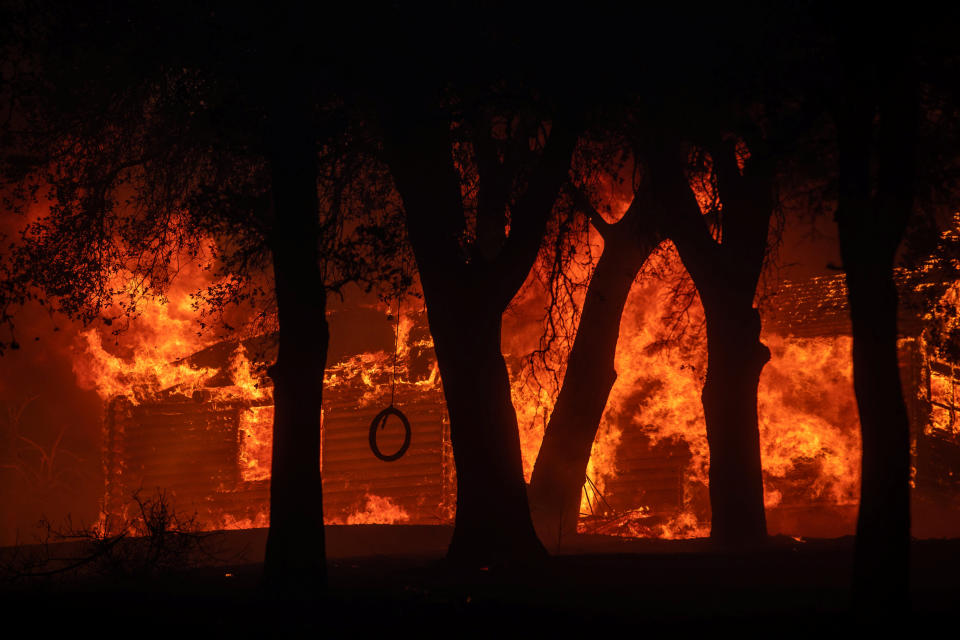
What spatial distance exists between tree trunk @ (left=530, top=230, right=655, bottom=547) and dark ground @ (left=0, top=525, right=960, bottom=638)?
4000 millimetres

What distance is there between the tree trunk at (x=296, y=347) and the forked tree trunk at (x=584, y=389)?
6.52 meters

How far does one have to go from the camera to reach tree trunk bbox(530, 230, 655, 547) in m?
15.8

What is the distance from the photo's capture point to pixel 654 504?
2361 cm

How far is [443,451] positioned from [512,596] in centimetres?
1457

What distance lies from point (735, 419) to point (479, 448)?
13.8ft

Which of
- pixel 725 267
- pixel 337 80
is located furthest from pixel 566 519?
pixel 337 80

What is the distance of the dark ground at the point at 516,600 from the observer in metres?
7.94

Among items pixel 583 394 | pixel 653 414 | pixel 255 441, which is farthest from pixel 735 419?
pixel 255 441

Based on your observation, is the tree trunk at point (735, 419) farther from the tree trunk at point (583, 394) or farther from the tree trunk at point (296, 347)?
the tree trunk at point (296, 347)

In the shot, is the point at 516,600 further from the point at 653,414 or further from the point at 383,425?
the point at 653,414

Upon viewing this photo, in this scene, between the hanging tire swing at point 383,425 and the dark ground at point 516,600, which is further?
the hanging tire swing at point 383,425

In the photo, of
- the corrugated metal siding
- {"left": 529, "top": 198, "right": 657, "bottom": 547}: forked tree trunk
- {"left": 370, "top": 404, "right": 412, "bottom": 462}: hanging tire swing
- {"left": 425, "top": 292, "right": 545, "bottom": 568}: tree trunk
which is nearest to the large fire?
the corrugated metal siding

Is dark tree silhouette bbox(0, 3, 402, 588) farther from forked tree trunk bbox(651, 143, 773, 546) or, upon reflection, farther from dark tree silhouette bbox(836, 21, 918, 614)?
dark tree silhouette bbox(836, 21, 918, 614)

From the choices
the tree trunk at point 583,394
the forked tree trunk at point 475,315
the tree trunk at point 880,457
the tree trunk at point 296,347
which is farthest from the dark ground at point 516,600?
the tree trunk at point 583,394
